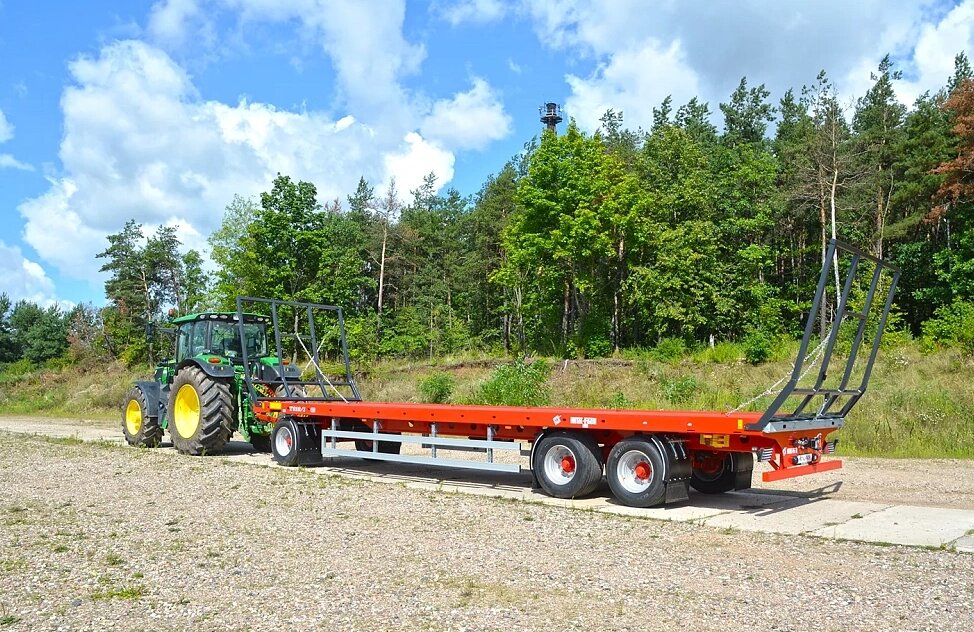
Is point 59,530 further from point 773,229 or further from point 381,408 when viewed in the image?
point 773,229

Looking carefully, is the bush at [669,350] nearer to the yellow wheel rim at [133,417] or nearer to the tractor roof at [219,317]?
the tractor roof at [219,317]

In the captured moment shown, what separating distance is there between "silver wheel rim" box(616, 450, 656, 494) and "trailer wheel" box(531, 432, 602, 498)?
1.25ft

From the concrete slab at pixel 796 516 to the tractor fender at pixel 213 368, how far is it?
9195mm

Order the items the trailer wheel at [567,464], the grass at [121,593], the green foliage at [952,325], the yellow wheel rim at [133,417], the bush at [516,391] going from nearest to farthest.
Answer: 1. the grass at [121,593]
2. the trailer wheel at [567,464]
3. the yellow wheel rim at [133,417]
4. the bush at [516,391]
5. the green foliage at [952,325]

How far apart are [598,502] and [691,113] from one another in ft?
170

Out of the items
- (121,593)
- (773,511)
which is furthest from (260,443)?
(121,593)

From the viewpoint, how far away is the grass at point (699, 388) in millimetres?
15258

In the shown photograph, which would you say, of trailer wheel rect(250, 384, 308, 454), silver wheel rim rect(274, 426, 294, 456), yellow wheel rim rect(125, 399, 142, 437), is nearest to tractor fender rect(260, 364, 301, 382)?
trailer wheel rect(250, 384, 308, 454)

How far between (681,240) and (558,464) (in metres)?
29.3

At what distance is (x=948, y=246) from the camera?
121 feet

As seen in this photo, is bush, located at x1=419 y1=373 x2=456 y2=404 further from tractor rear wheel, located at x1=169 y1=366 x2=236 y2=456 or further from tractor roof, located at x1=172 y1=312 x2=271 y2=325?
tractor rear wheel, located at x1=169 y1=366 x2=236 y2=456

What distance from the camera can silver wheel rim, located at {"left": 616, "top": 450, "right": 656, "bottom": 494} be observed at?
899 cm

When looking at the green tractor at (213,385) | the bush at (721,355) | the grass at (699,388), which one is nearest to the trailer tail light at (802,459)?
the grass at (699,388)

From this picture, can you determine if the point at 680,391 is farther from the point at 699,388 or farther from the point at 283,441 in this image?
the point at 283,441
